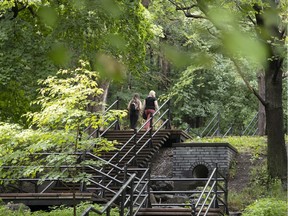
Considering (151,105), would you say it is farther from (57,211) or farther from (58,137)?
(58,137)

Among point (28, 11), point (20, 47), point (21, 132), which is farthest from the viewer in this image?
point (28, 11)

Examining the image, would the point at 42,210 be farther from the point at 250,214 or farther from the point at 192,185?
the point at 192,185

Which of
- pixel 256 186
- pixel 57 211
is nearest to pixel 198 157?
pixel 256 186

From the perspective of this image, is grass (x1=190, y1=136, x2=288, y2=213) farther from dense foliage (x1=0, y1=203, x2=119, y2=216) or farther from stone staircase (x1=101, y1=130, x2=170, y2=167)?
dense foliage (x1=0, y1=203, x2=119, y2=216)

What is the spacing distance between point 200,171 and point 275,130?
3708 millimetres

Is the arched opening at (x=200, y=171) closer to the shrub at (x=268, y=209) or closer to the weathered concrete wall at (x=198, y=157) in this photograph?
the weathered concrete wall at (x=198, y=157)

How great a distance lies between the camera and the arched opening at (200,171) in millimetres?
18078

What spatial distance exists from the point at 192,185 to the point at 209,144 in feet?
4.56

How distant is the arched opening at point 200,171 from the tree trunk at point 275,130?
9.73ft

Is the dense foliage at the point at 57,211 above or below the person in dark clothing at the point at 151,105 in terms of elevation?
below

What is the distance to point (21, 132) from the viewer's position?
9.98 metres

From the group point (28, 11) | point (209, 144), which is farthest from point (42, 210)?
point (209, 144)

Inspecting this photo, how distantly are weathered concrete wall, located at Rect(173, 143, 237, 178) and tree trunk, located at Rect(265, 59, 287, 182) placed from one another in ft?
6.61

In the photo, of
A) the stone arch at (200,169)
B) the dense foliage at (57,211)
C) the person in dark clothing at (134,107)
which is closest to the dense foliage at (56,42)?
the dense foliage at (57,211)
